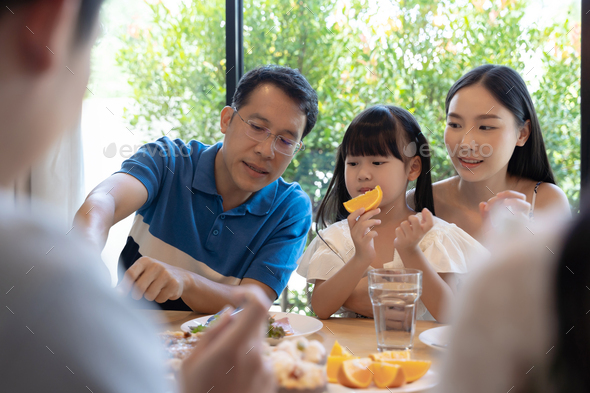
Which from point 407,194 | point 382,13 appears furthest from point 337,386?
point 382,13

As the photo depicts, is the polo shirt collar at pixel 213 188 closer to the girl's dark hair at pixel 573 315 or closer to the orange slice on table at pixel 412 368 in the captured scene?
the orange slice on table at pixel 412 368

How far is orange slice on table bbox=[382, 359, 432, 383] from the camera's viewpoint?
0.88m

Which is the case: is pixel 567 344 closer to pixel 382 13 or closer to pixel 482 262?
pixel 482 262

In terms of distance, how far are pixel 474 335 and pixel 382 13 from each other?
116 inches

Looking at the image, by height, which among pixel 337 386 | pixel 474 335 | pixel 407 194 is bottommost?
pixel 337 386

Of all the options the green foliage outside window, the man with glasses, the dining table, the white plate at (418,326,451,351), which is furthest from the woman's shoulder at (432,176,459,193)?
the white plate at (418,326,451,351)

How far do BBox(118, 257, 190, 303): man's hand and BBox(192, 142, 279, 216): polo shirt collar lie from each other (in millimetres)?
637

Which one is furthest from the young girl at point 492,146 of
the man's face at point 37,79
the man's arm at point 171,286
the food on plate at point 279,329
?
the man's face at point 37,79

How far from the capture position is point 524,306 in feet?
1.24

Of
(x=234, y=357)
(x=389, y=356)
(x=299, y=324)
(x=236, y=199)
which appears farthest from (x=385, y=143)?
(x=234, y=357)

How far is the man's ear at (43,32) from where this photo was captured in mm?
399

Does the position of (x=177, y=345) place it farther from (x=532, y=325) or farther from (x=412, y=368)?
(x=532, y=325)

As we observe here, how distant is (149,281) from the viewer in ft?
4.17

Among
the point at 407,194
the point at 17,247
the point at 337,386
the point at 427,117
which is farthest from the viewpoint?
the point at 427,117
